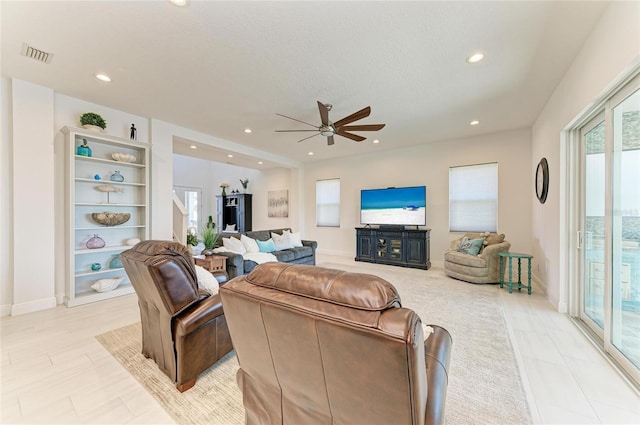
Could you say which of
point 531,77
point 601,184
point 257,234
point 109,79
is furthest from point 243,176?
point 601,184

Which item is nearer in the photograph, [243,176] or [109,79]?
[109,79]

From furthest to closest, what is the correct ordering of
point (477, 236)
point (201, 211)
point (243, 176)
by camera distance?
point (201, 211) < point (243, 176) < point (477, 236)

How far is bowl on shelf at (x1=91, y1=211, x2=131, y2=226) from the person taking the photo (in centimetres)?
363

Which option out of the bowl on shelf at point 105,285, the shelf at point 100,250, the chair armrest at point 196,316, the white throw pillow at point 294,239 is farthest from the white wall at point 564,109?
the bowl on shelf at point 105,285

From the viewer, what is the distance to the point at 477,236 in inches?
188

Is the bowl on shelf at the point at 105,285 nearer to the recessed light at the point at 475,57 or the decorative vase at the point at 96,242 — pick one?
the decorative vase at the point at 96,242

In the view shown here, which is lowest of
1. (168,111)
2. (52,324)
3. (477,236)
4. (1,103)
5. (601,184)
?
(52,324)

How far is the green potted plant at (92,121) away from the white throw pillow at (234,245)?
2.34m

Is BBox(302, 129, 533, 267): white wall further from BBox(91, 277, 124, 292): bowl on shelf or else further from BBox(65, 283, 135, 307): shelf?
BBox(91, 277, 124, 292): bowl on shelf

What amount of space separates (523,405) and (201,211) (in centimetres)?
1038

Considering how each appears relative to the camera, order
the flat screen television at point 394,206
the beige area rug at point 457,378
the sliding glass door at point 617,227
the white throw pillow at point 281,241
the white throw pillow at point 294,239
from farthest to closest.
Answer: the flat screen television at point 394,206
the white throw pillow at point 294,239
the white throw pillow at point 281,241
the sliding glass door at point 617,227
the beige area rug at point 457,378

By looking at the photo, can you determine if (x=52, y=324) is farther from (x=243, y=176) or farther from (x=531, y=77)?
(x=243, y=176)

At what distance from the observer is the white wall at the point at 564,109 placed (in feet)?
5.74

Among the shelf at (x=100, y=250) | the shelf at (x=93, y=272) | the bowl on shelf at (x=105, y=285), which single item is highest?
the shelf at (x=100, y=250)
